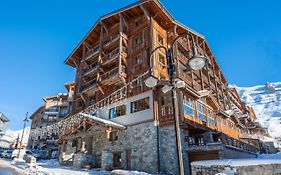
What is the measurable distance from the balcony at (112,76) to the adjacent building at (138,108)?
0.13m

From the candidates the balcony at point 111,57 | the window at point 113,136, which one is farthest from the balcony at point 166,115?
the balcony at point 111,57

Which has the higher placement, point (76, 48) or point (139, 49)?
point (76, 48)

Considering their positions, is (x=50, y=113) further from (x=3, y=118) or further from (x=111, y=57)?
(x=111, y=57)

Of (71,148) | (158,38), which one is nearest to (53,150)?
(71,148)

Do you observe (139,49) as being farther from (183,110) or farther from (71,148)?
(71,148)

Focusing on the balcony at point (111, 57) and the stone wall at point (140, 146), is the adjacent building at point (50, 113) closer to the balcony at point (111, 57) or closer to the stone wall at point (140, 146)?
the balcony at point (111, 57)

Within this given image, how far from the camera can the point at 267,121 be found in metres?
84.1

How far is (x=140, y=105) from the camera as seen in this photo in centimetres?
2250

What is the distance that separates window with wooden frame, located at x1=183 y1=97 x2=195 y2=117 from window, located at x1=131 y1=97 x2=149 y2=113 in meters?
3.96

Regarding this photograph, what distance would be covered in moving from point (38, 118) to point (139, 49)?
166 feet

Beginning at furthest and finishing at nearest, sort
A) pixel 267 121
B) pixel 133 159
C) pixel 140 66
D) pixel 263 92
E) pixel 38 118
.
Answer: pixel 263 92 < pixel 267 121 < pixel 38 118 < pixel 140 66 < pixel 133 159

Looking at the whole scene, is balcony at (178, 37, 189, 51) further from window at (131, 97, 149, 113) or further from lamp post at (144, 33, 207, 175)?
lamp post at (144, 33, 207, 175)

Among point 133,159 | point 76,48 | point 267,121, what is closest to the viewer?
point 133,159

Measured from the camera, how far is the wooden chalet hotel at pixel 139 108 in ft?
62.4
